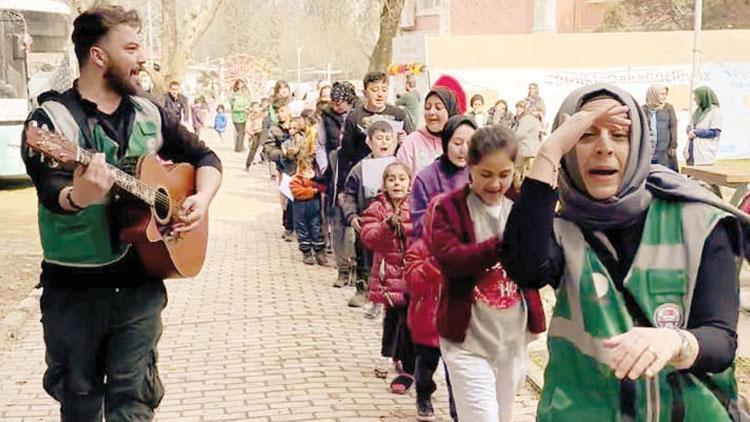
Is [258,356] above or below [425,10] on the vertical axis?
below

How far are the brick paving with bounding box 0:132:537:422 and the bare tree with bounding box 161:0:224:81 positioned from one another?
9896 millimetres

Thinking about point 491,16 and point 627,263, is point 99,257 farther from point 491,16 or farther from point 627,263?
point 491,16

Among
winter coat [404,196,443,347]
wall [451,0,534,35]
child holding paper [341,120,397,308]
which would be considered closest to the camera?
winter coat [404,196,443,347]

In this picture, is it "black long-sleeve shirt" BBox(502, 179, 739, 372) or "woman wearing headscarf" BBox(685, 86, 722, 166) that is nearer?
"black long-sleeve shirt" BBox(502, 179, 739, 372)

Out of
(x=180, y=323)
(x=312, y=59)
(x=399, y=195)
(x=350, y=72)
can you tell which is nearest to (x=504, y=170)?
(x=399, y=195)

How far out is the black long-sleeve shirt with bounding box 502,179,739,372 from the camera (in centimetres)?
233

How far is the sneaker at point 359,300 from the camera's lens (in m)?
8.88

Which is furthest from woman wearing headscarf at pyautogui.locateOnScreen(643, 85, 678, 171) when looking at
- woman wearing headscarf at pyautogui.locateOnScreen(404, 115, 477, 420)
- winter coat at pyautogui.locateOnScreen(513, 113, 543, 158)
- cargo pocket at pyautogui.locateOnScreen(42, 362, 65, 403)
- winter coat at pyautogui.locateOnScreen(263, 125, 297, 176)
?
cargo pocket at pyautogui.locateOnScreen(42, 362, 65, 403)

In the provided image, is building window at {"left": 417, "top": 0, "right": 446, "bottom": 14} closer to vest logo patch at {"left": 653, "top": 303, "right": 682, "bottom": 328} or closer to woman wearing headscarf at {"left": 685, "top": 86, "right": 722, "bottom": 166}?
woman wearing headscarf at {"left": 685, "top": 86, "right": 722, "bottom": 166}

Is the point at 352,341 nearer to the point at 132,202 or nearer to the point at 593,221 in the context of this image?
the point at 132,202

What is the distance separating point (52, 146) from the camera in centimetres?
350

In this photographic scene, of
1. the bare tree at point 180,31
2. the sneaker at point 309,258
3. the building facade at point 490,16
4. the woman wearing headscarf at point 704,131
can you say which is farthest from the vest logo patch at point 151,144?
the building facade at point 490,16

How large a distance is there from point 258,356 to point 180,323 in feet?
4.71

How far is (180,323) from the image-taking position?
834 cm
